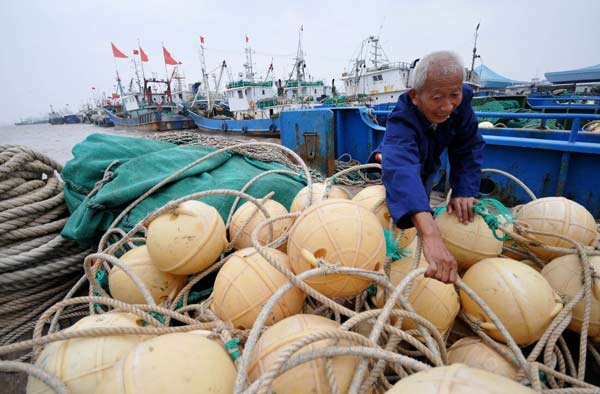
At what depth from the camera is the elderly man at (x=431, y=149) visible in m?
1.50

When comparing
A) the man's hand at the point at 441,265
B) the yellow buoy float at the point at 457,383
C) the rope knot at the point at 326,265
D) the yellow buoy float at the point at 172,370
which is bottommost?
the yellow buoy float at the point at 172,370

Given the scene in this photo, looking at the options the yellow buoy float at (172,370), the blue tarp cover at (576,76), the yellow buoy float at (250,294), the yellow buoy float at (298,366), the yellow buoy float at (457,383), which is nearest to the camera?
the yellow buoy float at (457,383)

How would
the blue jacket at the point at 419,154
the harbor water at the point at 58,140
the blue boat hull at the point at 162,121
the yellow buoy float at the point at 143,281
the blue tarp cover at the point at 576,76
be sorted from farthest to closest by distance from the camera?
the blue tarp cover at the point at 576,76, the blue boat hull at the point at 162,121, the harbor water at the point at 58,140, the yellow buoy float at the point at 143,281, the blue jacket at the point at 419,154

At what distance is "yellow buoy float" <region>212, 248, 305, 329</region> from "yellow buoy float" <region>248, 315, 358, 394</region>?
0.68 feet

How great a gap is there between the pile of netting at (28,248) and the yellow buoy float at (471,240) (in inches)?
117

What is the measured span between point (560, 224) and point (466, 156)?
753 millimetres

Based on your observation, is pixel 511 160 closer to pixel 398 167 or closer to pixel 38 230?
pixel 398 167

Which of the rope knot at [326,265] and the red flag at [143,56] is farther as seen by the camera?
the red flag at [143,56]

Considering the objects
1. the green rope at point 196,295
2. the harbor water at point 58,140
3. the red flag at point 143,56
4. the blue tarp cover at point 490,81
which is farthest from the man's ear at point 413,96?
the blue tarp cover at point 490,81

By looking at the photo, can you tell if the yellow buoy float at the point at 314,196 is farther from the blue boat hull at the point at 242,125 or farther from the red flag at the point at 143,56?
the red flag at the point at 143,56

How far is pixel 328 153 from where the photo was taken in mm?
6605

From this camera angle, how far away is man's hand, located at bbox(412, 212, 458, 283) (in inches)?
52.1

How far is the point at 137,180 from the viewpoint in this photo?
3.07m

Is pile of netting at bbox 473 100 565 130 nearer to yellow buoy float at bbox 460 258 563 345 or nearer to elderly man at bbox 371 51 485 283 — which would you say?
elderly man at bbox 371 51 485 283
